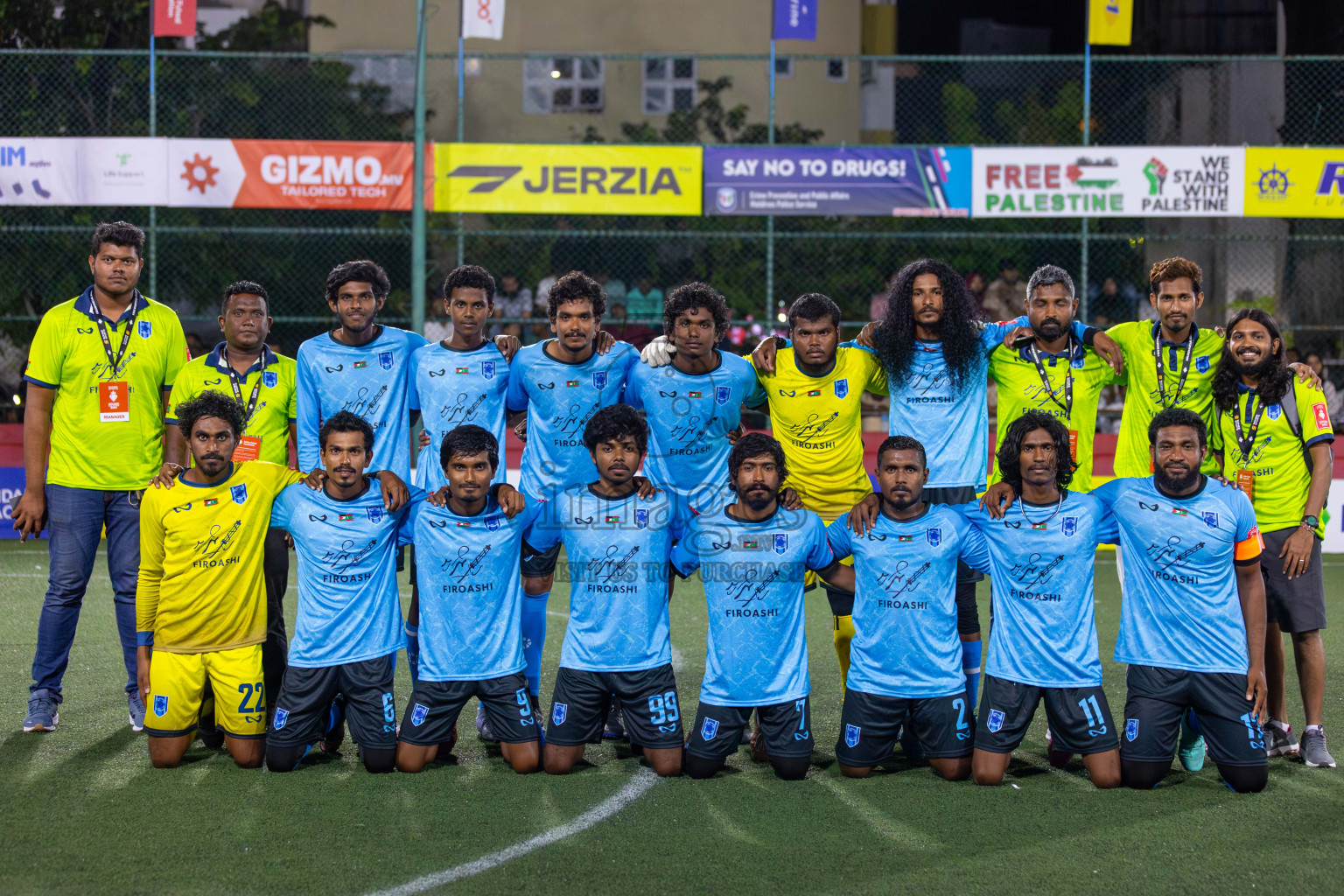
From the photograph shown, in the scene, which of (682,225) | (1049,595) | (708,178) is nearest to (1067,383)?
(1049,595)


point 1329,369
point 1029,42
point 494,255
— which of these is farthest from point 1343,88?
point 494,255

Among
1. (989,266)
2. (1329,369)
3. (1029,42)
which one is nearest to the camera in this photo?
(1329,369)

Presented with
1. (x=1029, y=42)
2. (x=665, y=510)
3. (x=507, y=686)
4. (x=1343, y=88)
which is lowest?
(x=507, y=686)

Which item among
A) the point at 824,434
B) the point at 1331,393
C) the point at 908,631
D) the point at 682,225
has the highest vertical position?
the point at 682,225

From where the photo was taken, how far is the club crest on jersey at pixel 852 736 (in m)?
5.04

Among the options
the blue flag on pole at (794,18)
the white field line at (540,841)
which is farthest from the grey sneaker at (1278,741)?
the blue flag on pole at (794,18)

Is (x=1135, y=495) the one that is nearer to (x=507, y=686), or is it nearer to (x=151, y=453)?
(x=507, y=686)

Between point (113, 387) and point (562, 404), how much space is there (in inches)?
80.5

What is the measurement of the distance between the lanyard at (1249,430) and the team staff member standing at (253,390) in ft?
13.7

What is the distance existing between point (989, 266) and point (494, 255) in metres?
6.13

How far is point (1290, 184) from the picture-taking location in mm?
12758

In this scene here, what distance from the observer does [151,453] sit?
5.86 meters

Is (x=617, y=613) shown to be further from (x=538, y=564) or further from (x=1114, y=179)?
(x=1114, y=179)

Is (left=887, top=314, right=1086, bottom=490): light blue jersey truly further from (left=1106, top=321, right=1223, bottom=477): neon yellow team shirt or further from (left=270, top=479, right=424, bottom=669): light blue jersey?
(left=270, top=479, right=424, bottom=669): light blue jersey
